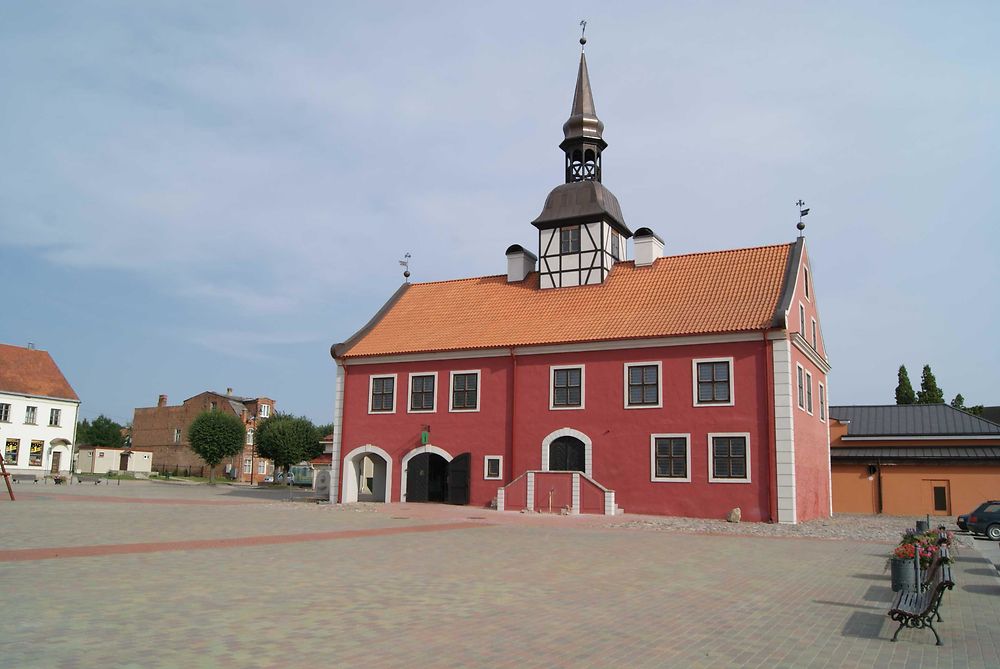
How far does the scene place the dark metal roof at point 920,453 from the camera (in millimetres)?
34938

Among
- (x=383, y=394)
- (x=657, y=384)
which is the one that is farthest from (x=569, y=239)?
(x=383, y=394)

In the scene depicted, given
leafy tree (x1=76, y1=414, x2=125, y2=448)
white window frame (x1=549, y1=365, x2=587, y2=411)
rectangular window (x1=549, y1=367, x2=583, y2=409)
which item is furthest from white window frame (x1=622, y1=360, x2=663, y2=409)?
leafy tree (x1=76, y1=414, x2=125, y2=448)

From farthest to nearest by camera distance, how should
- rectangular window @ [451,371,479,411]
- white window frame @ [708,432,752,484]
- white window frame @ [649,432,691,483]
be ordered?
rectangular window @ [451,371,479,411]
white window frame @ [649,432,691,483]
white window frame @ [708,432,752,484]

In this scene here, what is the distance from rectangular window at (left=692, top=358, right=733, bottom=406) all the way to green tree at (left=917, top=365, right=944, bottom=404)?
133ft

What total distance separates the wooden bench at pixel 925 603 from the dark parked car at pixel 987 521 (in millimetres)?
19730

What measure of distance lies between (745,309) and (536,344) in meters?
7.87

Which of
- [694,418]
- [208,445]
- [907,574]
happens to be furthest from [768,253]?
[208,445]

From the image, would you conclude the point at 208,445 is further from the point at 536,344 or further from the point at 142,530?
the point at 142,530

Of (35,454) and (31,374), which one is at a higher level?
(31,374)

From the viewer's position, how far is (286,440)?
64.0 metres

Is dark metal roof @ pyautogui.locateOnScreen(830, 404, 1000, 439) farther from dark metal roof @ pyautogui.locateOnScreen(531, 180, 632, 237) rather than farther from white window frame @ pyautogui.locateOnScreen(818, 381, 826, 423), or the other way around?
dark metal roof @ pyautogui.locateOnScreen(531, 180, 632, 237)

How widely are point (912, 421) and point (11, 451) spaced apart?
58450 mm

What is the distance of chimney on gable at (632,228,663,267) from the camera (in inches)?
1344

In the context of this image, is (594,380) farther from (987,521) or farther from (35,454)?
(35,454)
